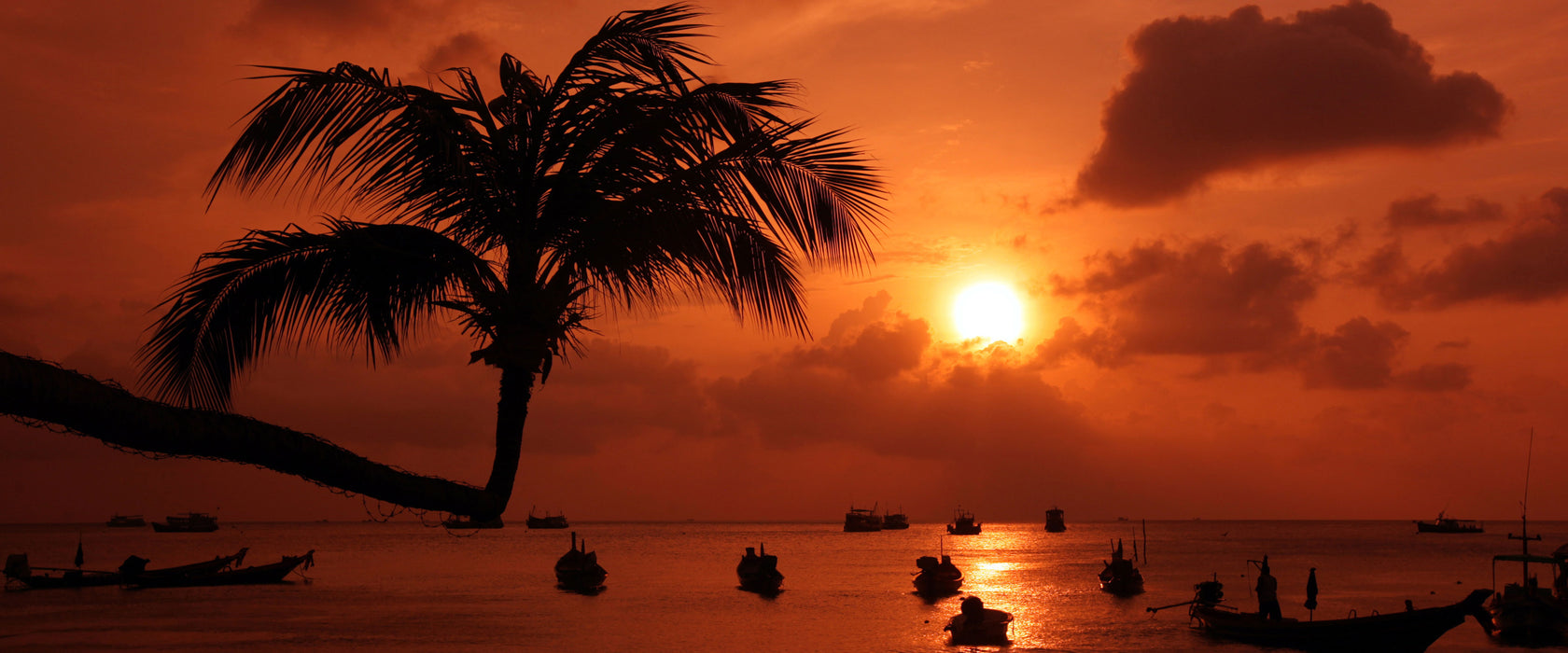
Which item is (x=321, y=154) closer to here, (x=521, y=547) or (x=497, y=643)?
(x=497, y=643)

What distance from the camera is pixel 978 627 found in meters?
45.1

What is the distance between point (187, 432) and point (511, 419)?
152 centimetres

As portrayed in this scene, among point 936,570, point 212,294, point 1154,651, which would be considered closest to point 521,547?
point 936,570

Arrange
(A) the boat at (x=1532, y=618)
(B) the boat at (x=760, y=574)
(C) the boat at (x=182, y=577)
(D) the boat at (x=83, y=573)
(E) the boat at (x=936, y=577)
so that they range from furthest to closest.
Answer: (B) the boat at (x=760, y=574)
(D) the boat at (x=83, y=573)
(C) the boat at (x=182, y=577)
(E) the boat at (x=936, y=577)
(A) the boat at (x=1532, y=618)

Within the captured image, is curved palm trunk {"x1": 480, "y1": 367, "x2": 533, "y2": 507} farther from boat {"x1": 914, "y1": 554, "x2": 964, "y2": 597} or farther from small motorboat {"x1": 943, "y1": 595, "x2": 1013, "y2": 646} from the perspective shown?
boat {"x1": 914, "y1": 554, "x2": 964, "y2": 597}

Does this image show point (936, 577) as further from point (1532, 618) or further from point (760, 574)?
point (1532, 618)

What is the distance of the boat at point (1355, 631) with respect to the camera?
32156mm

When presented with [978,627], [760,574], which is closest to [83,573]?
[760,574]

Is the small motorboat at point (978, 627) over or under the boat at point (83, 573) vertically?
over

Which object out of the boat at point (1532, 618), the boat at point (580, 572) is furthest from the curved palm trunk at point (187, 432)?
the boat at point (580, 572)

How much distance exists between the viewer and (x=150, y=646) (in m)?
47.4

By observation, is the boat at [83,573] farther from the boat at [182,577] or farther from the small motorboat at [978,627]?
the small motorboat at [978,627]

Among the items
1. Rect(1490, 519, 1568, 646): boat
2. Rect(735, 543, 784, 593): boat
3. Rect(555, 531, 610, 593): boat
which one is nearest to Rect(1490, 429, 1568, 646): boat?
Rect(1490, 519, 1568, 646): boat

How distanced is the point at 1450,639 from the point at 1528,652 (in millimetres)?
4921
